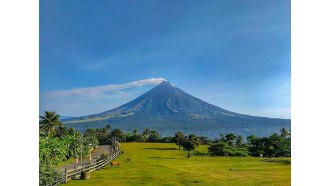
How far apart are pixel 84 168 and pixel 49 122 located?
0.90 metres

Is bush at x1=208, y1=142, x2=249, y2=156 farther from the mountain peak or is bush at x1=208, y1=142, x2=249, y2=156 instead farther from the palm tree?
the palm tree

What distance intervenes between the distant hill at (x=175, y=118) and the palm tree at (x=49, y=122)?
17 centimetres

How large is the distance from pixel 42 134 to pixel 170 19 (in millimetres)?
2698

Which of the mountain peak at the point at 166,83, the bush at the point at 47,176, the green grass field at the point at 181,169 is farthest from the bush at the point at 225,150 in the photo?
the bush at the point at 47,176

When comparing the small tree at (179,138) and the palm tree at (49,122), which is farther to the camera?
the small tree at (179,138)

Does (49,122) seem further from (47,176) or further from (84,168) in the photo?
(47,176)

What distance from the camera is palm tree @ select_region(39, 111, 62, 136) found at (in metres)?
6.32

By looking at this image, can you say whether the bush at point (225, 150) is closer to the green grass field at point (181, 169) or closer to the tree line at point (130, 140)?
the tree line at point (130, 140)

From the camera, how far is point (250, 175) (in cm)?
649

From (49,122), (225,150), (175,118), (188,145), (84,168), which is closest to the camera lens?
(84,168)

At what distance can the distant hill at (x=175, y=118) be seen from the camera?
6770mm

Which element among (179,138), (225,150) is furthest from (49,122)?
(225,150)

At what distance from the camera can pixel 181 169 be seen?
668cm
